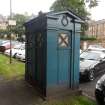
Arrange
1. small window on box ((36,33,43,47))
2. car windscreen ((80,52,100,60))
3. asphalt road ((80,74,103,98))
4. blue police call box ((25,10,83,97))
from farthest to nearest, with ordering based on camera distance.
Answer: car windscreen ((80,52,100,60)) → asphalt road ((80,74,103,98)) → small window on box ((36,33,43,47)) → blue police call box ((25,10,83,97))

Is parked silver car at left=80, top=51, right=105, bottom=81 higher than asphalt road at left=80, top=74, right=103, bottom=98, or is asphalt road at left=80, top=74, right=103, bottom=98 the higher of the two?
parked silver car at left=80, top=51, right=105, bottom=81

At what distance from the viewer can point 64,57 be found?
23.9ft

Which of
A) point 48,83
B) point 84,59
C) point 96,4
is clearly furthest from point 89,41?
point 48,83

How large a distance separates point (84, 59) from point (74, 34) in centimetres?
466

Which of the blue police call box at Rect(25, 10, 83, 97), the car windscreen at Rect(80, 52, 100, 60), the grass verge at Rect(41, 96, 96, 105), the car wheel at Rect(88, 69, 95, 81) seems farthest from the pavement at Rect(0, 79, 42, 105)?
Answer: the car windscreen at Rect(80, 52, 100, 60)

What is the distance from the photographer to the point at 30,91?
25.7 ft

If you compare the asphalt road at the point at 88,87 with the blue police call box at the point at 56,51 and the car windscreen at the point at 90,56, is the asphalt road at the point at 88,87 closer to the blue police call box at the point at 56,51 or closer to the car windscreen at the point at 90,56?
the blue police call box at the point at 56,51

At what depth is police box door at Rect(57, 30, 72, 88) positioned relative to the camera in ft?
23.6

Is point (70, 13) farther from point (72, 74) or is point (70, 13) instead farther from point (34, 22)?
point (72, 74)

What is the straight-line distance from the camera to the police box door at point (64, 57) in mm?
7180

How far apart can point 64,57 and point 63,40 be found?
0.53 metres

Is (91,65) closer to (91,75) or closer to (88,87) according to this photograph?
(91,75)

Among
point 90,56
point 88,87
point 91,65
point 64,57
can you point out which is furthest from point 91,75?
point 64,57

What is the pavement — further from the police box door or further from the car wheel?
the car wheel
